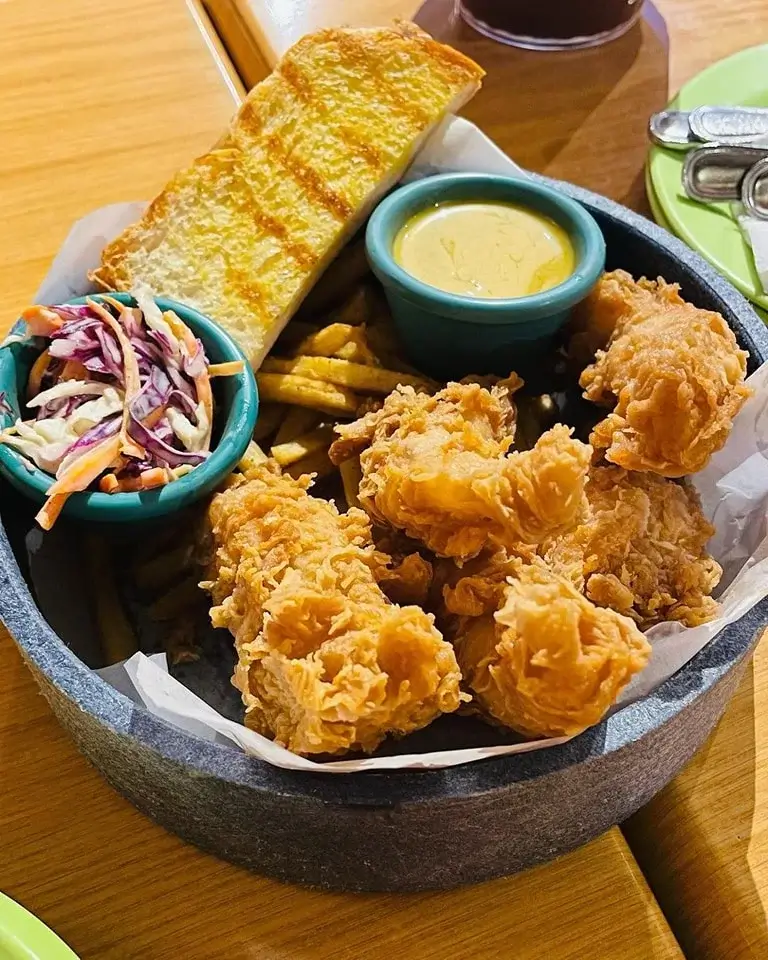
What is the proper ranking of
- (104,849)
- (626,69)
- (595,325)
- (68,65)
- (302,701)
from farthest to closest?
1. (626,69)
2. (68,65)
3. (595,325)
4. (104,849)
5. (302,701)

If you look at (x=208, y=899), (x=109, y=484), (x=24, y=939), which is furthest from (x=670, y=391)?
(x=24, y=939)

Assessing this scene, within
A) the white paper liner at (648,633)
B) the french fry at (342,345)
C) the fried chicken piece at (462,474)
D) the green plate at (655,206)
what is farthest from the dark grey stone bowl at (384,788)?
the green plate at (655,206)

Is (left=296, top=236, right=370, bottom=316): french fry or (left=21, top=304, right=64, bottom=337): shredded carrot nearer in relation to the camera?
(left=21, top=304, right=64, bottom=337): shredded carrot

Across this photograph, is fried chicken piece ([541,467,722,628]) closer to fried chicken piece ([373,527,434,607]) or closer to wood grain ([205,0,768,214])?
fried chicken piece ([373,527,434,607])

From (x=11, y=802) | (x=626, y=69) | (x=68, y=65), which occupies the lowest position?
(x=626, y=69)

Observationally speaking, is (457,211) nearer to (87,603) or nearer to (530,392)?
(530,392)

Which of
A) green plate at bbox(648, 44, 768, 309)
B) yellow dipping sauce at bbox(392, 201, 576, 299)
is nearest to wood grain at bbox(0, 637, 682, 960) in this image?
yellow dipping sauce at bbox(392, 201, 576, 299)

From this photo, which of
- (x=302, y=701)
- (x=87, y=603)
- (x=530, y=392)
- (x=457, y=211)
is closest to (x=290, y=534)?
(x=302, y=701)
